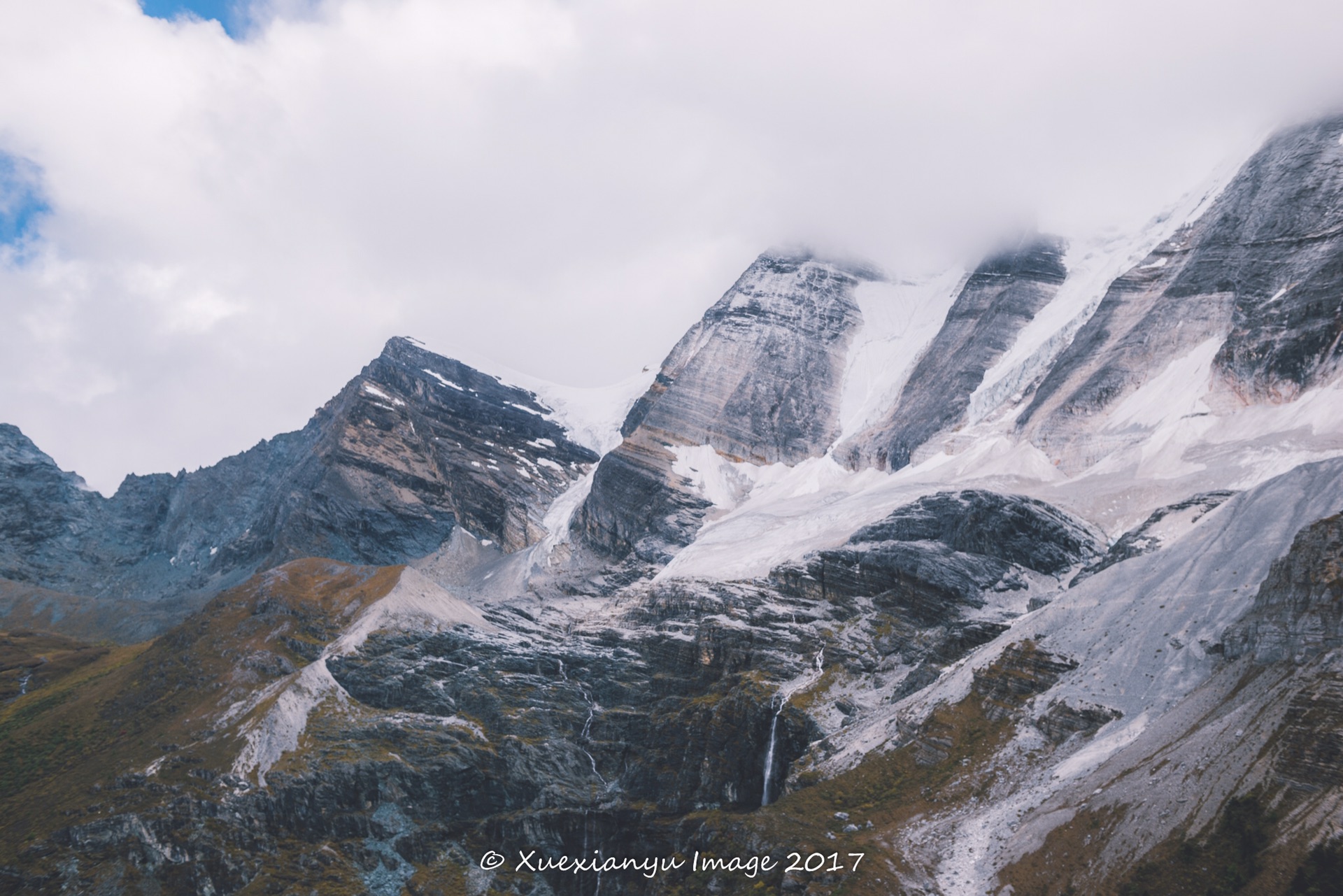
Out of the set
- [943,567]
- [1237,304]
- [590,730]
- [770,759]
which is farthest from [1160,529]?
[590,730]

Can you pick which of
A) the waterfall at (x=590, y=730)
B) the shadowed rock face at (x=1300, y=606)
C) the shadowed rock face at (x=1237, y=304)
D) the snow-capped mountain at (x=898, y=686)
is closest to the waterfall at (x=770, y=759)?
the snow-capped mountain at (x=898, y=686)

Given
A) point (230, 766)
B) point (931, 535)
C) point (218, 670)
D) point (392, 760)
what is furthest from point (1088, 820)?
point (218, 670)

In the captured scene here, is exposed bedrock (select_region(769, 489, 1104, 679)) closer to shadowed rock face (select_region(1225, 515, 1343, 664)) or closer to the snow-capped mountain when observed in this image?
the snow-capped mountain

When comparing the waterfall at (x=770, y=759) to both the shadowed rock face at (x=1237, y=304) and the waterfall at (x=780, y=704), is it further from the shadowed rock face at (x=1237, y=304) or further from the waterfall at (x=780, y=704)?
the shadowed rock face at (x=1237, y=304)

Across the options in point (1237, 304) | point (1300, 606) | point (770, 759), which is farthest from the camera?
point (1237, 304)

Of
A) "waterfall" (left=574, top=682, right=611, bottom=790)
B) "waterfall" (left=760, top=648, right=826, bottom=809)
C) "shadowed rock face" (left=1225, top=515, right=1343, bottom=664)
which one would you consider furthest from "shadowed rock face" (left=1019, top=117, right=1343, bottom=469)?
"waterfall" (left=574, top=682, right=611, bottom=790)

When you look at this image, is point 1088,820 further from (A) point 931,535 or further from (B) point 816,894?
(A) point 931,535

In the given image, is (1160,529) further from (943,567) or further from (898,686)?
(898,686)
